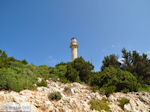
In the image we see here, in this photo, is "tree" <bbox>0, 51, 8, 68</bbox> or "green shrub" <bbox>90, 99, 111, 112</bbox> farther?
"tree" <bbox>0, 51, 8, 68</bbox>

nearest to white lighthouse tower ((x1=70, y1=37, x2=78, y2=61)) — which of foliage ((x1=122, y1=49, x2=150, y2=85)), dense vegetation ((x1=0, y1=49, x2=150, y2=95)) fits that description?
dense vegetation ((x1=0, y1=49, x2=150, y2=95))

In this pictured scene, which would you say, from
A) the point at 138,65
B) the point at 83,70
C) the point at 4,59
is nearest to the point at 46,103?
the point at 4,59

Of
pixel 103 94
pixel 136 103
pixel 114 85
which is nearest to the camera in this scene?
pixel 136 103

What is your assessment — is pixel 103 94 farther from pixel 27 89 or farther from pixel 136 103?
pixel 27 89

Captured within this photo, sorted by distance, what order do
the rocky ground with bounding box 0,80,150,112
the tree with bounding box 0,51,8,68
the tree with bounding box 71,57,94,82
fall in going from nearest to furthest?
the rocky ground with bounding box 0,80,150,112
the tree with bounding box 0,51,8,68
the tree with bounding box 71,57,94,82

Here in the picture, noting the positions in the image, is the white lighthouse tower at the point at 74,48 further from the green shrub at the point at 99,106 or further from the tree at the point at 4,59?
the green shrub at the point at 99,106

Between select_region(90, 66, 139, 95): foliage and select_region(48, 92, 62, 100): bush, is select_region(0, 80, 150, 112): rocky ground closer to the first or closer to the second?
select_region(48, 92, 62, 100): bush

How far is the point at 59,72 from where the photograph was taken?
13469mm

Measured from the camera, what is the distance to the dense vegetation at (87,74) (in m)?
7.53

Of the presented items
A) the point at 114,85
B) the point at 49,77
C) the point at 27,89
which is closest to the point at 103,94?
the point at 114,85

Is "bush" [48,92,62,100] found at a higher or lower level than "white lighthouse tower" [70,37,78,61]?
lower

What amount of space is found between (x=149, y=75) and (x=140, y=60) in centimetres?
256

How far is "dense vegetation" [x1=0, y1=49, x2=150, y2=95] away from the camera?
24.7 ft

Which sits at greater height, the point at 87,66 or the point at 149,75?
the point at 87,66
